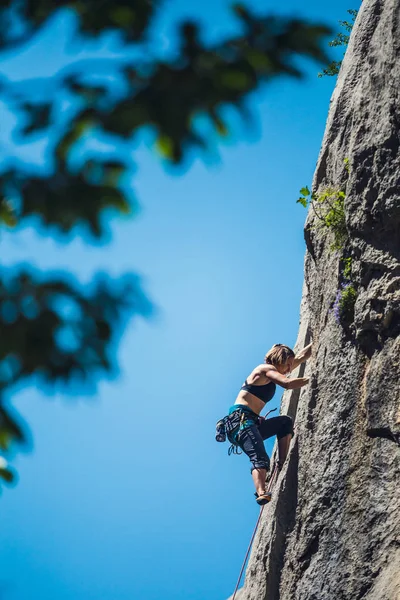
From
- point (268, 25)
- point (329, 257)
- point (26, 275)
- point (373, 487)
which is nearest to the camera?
point (26, 275)

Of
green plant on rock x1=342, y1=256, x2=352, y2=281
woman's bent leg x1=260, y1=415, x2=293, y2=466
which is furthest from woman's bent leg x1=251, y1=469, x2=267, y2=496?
green plant on rock x1=342, y1=256, x2=352, y2=281

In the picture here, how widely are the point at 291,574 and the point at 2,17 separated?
7956 millimetres

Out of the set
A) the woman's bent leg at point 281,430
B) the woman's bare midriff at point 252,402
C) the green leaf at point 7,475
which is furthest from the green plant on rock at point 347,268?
the green leaf at point 7,475

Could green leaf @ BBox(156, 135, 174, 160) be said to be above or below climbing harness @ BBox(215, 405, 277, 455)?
below

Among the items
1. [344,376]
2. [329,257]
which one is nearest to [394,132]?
[329,257]

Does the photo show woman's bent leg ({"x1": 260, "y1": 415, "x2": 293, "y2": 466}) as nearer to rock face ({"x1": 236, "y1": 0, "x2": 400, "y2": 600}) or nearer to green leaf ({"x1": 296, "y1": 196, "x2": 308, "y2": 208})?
rock face ({"x1": 236, "y1": 0, "x2": 400, "y2": 600})

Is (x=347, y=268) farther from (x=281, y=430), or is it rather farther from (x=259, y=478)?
(x=259, y=478)

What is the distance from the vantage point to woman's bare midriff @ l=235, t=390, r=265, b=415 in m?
9.73

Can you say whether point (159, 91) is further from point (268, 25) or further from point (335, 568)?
point (335, 568)

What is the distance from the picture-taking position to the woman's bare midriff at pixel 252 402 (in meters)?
9.73

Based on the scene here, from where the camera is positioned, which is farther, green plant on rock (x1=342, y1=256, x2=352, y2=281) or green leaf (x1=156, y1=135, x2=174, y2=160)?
green plant on rock (x1=342, y1=256, x2=352, y2=281)

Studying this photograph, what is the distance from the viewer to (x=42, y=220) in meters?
2.78

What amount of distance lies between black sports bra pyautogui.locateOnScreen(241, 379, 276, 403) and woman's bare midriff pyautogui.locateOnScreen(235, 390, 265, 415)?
0.04 meters

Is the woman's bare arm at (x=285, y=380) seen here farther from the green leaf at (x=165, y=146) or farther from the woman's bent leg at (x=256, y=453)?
the green leaf at (x=165, y=146)
